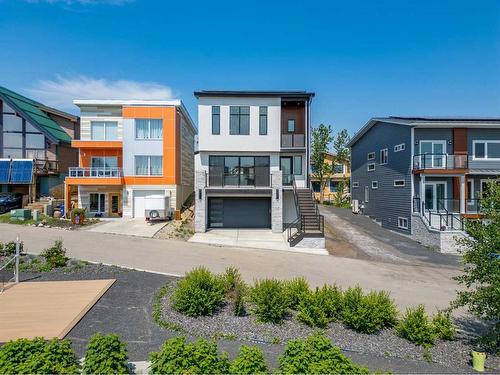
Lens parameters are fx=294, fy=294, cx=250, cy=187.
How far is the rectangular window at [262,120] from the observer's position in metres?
20.5

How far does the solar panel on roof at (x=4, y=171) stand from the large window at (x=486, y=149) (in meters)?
38.5

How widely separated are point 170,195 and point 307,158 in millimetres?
11896

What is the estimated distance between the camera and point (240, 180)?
20.3 metres

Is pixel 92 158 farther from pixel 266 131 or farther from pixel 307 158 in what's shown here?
pixel 307 158

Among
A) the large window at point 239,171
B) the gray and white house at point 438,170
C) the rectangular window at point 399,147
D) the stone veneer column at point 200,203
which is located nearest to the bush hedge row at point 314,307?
the stone veneer column at point 200,203

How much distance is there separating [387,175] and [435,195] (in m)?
3.86

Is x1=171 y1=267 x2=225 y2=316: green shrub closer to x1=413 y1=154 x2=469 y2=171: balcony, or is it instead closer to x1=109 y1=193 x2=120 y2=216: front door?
x1=413 y1=154 x2=469 y2=171: balcony

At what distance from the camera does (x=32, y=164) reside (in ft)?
89.4

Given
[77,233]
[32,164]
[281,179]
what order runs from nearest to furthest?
[77,233] → [281,179] → [32,164]

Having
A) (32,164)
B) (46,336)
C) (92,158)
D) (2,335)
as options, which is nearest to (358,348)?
(46,336)

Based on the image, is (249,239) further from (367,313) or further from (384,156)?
(384,156)

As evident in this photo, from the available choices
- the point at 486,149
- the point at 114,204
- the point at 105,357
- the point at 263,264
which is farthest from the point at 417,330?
the point at 114,204

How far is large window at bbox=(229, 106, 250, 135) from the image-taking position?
67.1 feet

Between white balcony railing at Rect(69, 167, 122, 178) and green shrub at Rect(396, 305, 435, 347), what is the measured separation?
23.5 meters
